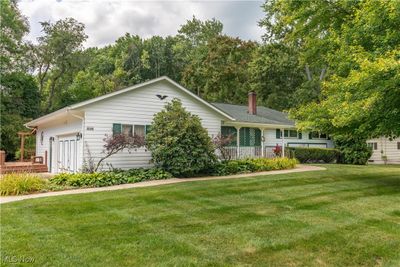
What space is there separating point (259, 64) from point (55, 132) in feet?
70.0

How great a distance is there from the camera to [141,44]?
1724 inches

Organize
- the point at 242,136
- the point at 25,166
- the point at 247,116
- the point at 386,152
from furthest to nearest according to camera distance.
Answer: the point at 386,152 < the point at 247,116 < the point at 242,136 < the point at 25,166

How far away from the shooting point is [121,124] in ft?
45.9

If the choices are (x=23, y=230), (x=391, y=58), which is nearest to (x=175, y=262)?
(x=23, y=230)

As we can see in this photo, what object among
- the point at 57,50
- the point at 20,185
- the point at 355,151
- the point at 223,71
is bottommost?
the point at 20,185

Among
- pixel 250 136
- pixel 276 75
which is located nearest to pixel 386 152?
pixel 276 75

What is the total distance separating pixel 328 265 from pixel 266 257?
0.85m

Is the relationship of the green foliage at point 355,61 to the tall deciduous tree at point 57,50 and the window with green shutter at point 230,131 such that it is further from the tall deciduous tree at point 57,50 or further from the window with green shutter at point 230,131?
the tall deciduous tree at point 57,50

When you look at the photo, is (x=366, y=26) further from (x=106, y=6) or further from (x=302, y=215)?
(x=106, y=6)

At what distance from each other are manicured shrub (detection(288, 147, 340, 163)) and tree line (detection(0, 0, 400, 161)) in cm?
350

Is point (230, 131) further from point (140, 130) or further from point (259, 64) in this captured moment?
point (259, 64)

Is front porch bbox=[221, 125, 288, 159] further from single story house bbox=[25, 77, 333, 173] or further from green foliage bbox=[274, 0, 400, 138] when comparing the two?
green foliage bbox=[274, 0, 400, 138]

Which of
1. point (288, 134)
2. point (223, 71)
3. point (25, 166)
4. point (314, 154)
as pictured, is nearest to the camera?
point (25, 166)

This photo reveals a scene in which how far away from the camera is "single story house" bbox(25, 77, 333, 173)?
13352 mm
